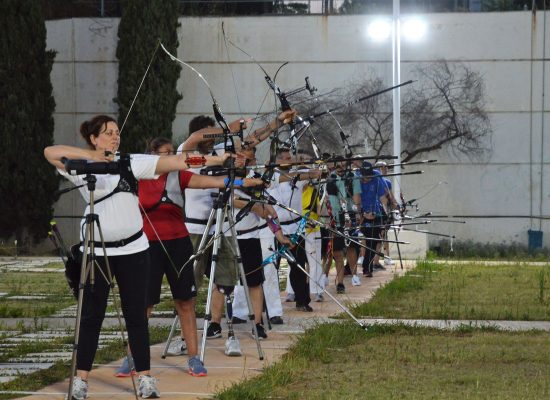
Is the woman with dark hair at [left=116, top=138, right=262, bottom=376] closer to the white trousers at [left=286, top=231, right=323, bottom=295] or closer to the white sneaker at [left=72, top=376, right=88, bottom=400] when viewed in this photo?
the white sneaker at [left=72, top=376, right=88, bottom=400]

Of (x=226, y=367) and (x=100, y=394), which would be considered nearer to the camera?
(x=100, y=394)

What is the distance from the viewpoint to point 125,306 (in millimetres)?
9570

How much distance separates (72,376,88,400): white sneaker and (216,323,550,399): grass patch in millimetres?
982

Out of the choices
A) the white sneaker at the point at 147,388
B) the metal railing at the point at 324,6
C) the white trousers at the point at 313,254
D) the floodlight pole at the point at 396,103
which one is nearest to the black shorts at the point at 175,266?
the white sneaker at the point at 147,388

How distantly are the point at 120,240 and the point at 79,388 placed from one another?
1076 millimetres

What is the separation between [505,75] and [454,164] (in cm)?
253

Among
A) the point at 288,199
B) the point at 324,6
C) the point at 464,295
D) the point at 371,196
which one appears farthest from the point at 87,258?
the point at 324,6

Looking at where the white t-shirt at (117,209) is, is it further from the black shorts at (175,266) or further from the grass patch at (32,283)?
the grass patch at (32,283)

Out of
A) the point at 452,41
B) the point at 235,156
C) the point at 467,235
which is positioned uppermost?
the point at 452,41

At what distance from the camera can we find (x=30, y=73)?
32.1 metres

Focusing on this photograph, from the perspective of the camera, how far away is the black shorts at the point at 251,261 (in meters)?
13.3

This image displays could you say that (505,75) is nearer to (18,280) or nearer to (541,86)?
(541,86)

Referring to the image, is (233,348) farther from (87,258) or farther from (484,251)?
(484,251)

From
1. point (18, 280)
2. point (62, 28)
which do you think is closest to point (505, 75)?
point (62, 28)
